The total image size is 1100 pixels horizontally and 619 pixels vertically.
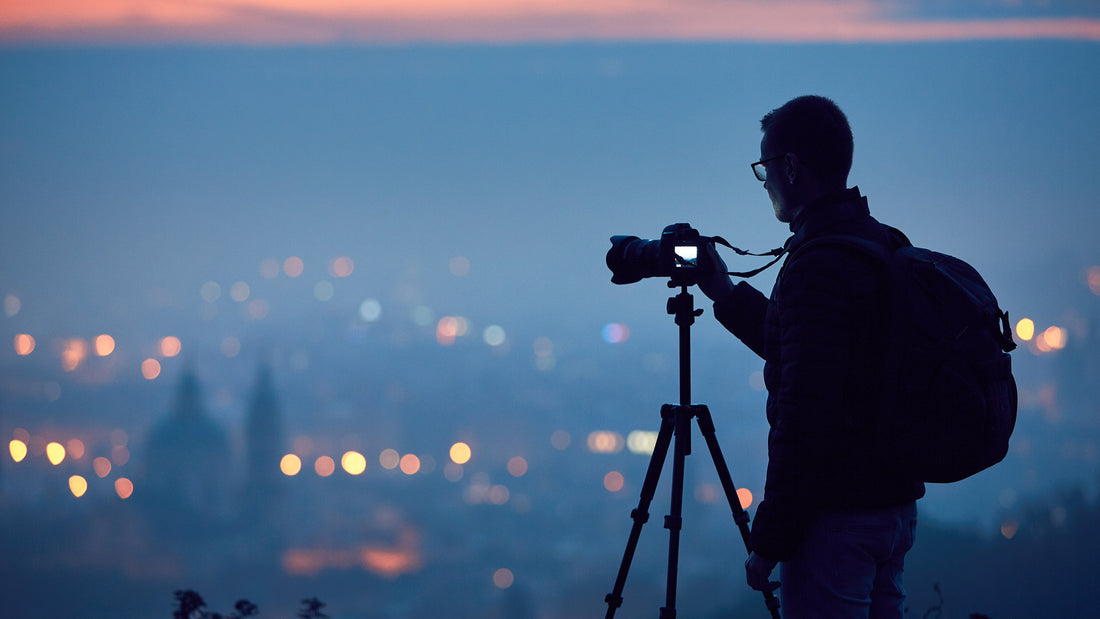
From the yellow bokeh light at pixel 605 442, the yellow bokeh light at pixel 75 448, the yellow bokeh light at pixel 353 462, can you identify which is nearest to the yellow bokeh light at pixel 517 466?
the yellow bokeh light at pixel 605 442

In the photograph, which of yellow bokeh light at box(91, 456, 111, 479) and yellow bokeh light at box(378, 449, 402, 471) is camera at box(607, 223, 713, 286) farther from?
yellow bokeh light at box(378, 449, 402, 471)

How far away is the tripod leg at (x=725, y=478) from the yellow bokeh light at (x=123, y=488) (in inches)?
4395

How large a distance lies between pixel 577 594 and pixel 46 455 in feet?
188

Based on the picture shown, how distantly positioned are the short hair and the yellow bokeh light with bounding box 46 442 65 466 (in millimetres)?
96141

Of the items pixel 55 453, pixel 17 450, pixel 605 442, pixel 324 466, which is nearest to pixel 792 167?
pixel 605 442

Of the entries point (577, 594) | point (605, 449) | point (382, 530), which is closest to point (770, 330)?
point (577, 594)

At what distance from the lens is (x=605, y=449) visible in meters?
90.4

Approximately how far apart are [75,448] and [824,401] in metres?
107

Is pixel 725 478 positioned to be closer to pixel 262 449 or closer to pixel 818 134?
pixel 818 134

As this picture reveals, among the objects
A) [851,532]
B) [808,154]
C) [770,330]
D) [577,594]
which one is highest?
[577,594]

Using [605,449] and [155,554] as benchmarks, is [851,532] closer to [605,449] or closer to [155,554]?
[605,449]

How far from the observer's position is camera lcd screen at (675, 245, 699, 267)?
226 centimetres

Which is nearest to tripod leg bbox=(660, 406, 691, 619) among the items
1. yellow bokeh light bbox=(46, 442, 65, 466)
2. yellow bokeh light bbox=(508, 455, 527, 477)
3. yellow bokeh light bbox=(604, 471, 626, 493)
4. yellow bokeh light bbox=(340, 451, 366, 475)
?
yellow bokeh light bbox=(604, 471, 626, 493)

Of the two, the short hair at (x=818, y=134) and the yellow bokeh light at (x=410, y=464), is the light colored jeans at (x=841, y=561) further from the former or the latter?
the yellow bokeh light at (x=410, y=464)
